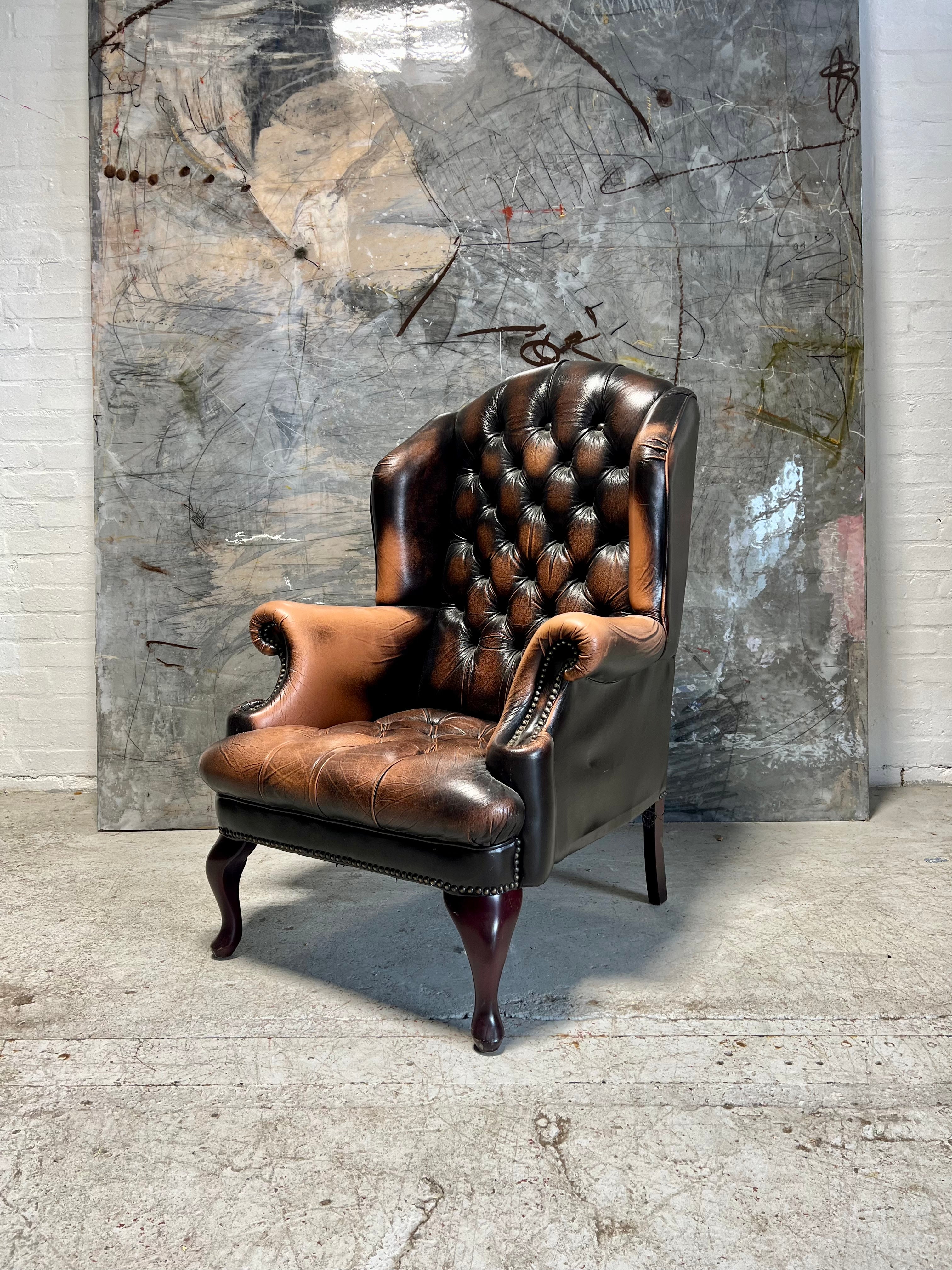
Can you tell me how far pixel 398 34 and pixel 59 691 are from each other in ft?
7.58

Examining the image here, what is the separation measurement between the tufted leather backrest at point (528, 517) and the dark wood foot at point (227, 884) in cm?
58

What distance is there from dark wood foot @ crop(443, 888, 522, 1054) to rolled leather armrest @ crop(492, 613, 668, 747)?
268mm

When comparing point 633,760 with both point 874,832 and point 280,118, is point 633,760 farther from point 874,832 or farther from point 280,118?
point 280,118

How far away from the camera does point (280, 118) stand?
2.79m

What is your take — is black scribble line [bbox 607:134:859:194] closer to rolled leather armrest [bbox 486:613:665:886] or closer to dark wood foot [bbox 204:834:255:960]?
rolled leather armrest [bbox 486:613:665:886]

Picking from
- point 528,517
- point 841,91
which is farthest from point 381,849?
point 841,91

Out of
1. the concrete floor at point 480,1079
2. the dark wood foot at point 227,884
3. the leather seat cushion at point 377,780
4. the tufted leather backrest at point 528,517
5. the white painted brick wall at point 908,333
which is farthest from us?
the white painted brick wall at point 908,333

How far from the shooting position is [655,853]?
7.08ft

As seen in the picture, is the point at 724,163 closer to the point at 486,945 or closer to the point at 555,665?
the point at 555,665

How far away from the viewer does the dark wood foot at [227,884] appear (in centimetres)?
190

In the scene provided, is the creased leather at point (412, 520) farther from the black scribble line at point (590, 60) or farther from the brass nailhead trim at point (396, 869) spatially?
the black scribble line at point (590, 60)

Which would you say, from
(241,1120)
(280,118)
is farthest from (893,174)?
(241,1120)

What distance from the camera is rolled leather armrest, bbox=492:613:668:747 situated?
159 centimetres

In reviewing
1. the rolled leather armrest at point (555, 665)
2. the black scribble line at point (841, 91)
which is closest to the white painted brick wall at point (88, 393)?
the black scribble line at point (841, 91)
